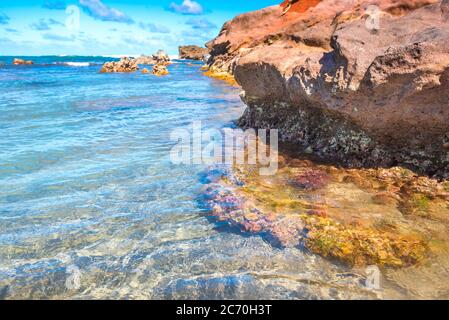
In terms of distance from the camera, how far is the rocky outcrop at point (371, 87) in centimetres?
491

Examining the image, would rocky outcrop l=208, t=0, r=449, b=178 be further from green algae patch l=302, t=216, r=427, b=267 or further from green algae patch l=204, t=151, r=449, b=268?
green algae patch l=302, t=216, r=427, b=267

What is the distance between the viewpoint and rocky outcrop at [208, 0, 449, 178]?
4910 millimetres

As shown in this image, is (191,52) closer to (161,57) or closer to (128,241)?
(161,57)

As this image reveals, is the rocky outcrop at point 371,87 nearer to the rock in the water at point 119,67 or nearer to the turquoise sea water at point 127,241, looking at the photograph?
the turquoise sea water at point 127,241

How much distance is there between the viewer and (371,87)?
5.30 meters

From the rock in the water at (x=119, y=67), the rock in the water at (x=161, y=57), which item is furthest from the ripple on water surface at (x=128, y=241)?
the rock in the water at (x=161, y=57)

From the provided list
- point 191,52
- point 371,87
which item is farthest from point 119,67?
point 191,52

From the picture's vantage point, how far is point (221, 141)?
29.7 ft

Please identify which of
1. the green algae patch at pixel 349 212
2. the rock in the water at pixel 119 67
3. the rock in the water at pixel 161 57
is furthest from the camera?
the rock in the water at pixel 161 57

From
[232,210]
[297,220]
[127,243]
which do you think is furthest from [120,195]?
[297,220]

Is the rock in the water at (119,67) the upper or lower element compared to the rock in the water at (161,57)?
lower

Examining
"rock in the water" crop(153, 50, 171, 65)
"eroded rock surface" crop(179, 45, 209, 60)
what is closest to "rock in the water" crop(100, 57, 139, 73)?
"rock in the water" crop(153, 50, 171, 65)

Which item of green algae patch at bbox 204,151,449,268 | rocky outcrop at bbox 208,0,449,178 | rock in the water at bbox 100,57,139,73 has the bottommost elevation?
green algae patch at bbox 204,151,449,268
